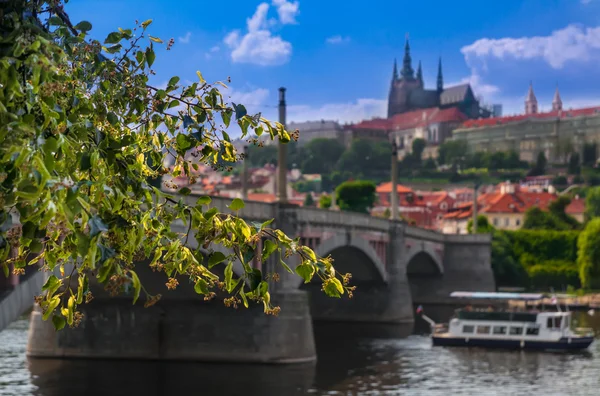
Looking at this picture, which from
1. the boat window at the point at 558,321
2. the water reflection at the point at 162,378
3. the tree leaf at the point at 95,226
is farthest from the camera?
the boat window at the point at 558,321

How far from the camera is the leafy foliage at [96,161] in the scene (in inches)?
281

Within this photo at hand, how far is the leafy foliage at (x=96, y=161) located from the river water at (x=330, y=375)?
31381 mm

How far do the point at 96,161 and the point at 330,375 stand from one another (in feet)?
129

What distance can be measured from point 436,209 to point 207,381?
495ft

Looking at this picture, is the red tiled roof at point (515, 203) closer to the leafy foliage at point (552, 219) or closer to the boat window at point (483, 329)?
the leafy foliage at point (552, 219)

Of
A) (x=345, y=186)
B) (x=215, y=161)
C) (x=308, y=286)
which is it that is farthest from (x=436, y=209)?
(x=215, y=161)

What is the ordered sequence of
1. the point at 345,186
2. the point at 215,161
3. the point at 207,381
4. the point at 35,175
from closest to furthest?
the point at 35,175
the point at 215,161
the point at 207,381
the point at 345,186

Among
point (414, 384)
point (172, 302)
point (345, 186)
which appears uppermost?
point (345, 186)

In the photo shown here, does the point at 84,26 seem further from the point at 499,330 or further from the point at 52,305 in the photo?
the point at 499,330

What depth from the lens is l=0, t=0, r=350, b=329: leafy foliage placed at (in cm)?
713

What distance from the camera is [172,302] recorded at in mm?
48938

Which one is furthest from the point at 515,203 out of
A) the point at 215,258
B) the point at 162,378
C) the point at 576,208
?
the point at 215,258

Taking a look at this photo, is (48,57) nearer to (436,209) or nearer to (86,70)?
(86,70)

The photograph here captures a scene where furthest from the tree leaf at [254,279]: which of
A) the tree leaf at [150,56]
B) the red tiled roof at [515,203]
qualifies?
the red tiled roof at [515,203]
